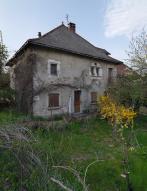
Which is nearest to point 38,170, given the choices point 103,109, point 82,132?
point 103,109

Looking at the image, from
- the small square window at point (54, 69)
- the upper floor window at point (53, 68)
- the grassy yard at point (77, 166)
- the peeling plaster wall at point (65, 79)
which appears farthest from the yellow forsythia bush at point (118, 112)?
the small square window at point (54, 69)

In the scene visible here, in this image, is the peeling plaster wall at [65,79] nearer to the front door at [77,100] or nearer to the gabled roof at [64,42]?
the front door at [77,100]

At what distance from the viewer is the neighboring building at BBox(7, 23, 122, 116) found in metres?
17.0

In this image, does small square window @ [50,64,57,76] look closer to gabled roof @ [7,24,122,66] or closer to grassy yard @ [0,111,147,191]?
gabled roof @ [7,24,122,66]

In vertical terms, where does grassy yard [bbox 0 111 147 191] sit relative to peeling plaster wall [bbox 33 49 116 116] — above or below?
below

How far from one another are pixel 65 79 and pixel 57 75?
88 centimetres

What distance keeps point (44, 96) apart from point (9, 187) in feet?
42.0

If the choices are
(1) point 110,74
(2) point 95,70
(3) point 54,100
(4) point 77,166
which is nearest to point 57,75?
(3) point 54,100

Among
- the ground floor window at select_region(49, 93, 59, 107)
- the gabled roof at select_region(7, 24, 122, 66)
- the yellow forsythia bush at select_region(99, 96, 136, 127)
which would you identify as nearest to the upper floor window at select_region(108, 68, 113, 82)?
the gabled roof at select_region(7, 24, 122, 66)

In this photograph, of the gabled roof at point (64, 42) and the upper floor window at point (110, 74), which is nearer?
the gabled roof at point (64, 42)

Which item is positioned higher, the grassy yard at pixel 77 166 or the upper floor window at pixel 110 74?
the upper floor window at pixel 110 74

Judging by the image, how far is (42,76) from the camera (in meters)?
17.3

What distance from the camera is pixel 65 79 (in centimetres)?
1883

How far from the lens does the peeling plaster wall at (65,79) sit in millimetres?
17047
